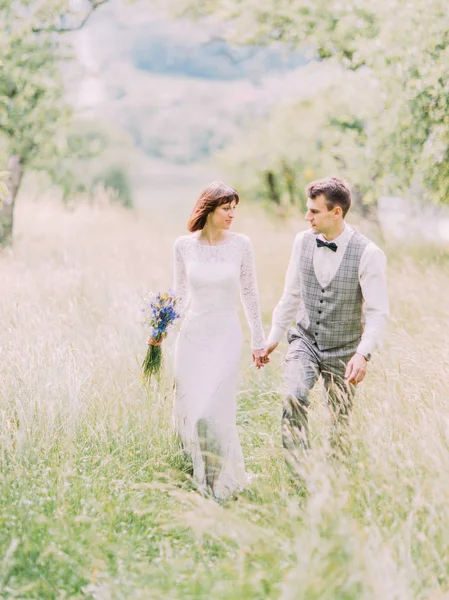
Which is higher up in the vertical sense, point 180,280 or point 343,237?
point 343,237

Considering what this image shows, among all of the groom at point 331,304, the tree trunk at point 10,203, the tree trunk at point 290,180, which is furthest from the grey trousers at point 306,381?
the tree trunk at point 290,180

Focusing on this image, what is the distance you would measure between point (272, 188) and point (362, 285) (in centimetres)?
2110

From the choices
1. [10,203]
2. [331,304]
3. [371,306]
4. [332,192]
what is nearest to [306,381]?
[331,304]

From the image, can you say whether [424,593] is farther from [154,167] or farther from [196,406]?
[154,167]

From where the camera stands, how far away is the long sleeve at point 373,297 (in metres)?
4.27

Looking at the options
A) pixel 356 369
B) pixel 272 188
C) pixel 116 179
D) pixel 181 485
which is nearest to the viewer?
pixel 356 369

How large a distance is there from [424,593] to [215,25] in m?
15.8

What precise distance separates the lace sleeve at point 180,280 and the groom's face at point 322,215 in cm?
98

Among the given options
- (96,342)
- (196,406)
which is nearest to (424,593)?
(196,406)

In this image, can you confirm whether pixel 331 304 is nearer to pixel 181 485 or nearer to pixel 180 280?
pixel 180 280

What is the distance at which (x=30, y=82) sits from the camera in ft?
36.8

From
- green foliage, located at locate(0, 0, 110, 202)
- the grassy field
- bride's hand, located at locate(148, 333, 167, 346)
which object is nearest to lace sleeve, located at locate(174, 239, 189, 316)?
bride's hand, located at locate(148, 333, 167, 346)

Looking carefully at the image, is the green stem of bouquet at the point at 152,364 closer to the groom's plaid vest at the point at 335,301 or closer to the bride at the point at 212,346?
the bride at the point at 212,346

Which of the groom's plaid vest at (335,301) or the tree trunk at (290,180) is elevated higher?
the tree trunk at (290,180)
